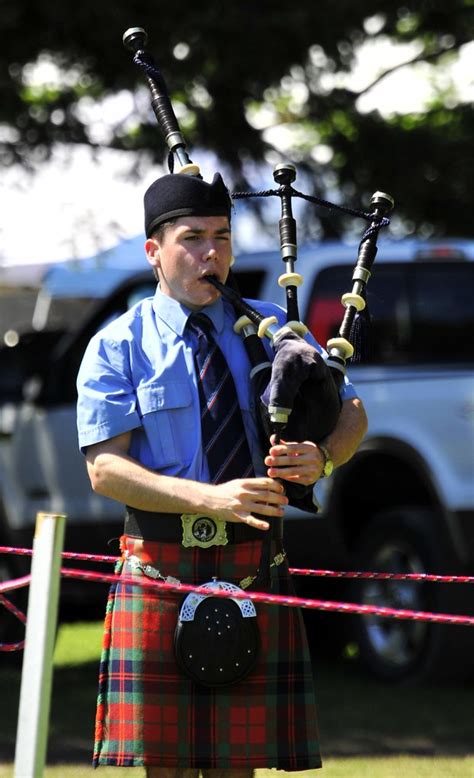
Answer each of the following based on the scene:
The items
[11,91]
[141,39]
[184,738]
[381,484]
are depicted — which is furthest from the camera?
[11,91]

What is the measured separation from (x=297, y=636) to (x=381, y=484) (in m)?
4.81

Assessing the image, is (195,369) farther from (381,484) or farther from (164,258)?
(381,484)

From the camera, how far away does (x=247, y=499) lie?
136 inches

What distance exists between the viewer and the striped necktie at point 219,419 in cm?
365

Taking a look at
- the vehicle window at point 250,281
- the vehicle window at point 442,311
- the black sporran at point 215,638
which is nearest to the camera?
the black sporran at point 215,638

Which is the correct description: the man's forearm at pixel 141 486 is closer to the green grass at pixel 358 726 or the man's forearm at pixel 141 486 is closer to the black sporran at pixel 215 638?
the black sporran at pixel 215 638

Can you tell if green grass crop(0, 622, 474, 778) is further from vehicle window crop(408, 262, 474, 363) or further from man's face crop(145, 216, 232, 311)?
man's face crop(145, 216, 232, 311)

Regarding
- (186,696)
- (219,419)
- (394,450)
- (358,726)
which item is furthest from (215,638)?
(394,450)

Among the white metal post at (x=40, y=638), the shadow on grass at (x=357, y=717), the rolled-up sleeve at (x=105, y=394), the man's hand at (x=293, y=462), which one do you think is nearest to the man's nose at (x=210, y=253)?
the rolled-up sleeve at (x=105, y=394)

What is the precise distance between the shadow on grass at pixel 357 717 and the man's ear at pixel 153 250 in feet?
10.4

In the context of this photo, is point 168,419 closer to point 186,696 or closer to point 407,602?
point 186,696

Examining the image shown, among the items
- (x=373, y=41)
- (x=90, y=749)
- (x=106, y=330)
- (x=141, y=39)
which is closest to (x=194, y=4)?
(x=373, y=41)

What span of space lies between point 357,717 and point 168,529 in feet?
13.1

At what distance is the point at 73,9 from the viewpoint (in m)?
8.83
